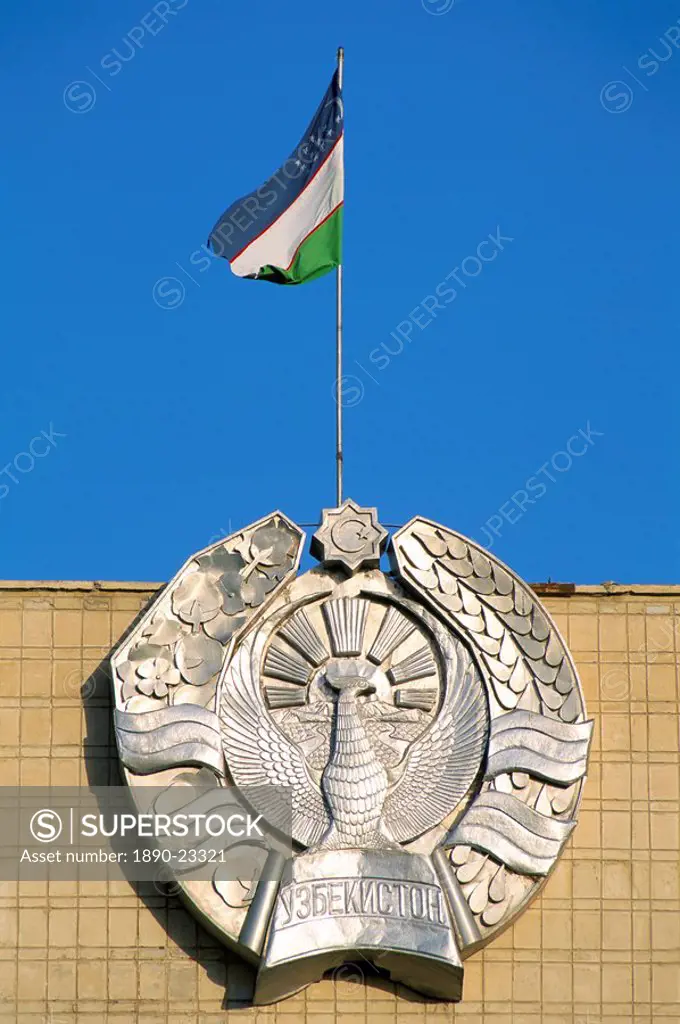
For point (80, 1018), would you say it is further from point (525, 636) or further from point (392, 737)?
point (525, 636)

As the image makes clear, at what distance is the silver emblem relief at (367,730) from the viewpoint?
20797 mm

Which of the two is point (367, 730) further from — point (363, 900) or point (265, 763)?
point (363, 900)

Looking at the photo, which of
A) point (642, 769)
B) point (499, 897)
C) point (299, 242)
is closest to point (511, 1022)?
point (499, 897)

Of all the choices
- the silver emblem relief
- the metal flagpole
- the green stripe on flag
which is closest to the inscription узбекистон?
the silver emblem relief

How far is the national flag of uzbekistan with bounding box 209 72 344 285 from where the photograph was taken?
23.1m

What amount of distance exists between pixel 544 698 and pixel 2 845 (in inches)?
191

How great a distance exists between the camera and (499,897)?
21.0 metres

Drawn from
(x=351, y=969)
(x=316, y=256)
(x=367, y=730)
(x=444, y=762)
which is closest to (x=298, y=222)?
(x=316, y=256)

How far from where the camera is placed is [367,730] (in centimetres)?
2152

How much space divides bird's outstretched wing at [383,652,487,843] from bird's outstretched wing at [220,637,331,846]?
648 mm

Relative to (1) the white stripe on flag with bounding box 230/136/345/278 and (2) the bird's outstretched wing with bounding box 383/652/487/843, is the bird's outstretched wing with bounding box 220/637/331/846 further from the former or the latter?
(1) the white stripe on flag with bounding box 230/136/345/278

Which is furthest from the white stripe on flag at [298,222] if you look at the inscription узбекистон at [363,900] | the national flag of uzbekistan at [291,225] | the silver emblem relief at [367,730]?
the inscription узбекистон at [363,900]

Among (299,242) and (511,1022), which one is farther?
(299,242)

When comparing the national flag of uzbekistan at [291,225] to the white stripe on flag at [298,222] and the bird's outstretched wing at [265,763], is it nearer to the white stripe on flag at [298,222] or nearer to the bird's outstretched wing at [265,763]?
the white stripe on flag at [298,222]
